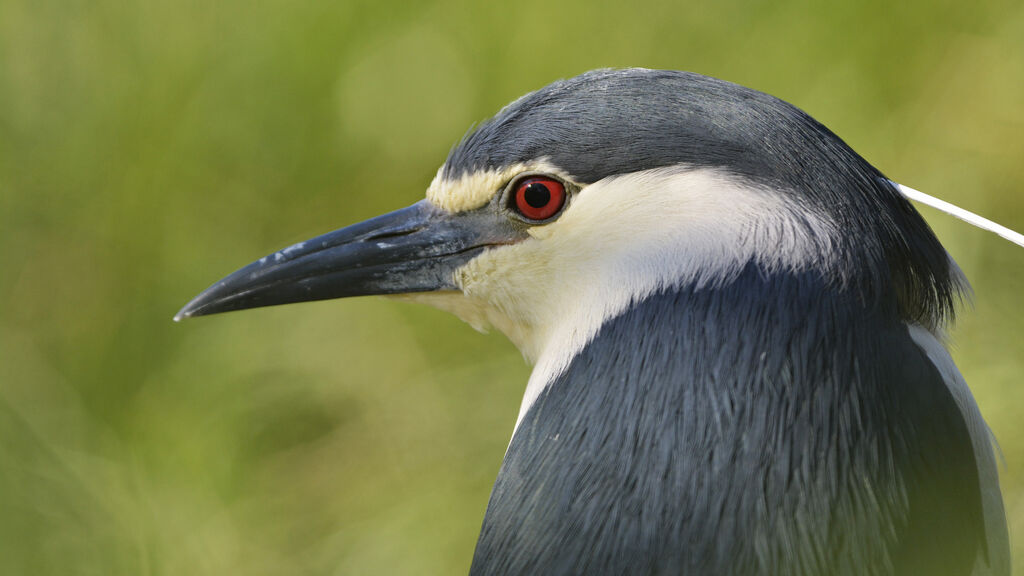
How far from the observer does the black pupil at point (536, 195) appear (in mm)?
1469

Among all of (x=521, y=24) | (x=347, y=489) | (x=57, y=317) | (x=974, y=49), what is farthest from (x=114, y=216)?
(x=974, y=49)

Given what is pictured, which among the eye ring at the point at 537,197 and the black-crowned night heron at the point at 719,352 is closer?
the black-crowned night heron at the point at 719,352

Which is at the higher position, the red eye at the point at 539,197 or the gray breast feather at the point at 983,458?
the red eye at the point at 539,197

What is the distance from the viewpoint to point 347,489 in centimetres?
294

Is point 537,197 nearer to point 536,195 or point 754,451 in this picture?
point 536,195

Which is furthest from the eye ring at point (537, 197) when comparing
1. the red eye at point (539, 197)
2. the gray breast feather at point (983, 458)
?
the gray breast feather at point (983, 458)

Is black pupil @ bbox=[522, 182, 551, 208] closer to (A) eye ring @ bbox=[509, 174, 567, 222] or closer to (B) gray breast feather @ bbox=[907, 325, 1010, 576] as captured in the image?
(A) eye ring @ bbox=[509, 174, 567, 222]

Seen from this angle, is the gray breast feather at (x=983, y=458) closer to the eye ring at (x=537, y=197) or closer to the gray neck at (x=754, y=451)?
the gray neck at (x=754, y=451)

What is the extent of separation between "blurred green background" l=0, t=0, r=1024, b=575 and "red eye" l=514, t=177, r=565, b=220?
4.77ft

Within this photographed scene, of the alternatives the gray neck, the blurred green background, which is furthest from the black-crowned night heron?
the blurred green background

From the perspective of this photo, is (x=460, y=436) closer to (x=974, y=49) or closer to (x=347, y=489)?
(x=347, y=489)

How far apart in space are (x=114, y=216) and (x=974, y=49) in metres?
2.68

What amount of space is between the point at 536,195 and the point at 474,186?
121mm

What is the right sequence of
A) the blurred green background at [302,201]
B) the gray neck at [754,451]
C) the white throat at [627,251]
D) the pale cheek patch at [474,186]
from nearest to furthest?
the gray neck at [754,451] → the white throat at [627,251] → the pale cheek patch at [474,186] → the blurred green background at [302,201]
